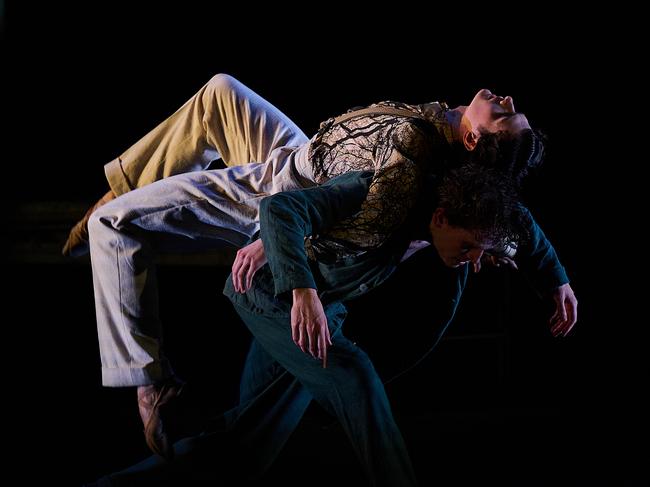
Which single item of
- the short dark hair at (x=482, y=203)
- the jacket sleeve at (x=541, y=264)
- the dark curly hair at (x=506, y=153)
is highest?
the dark curly hair at (x=506, y=153)

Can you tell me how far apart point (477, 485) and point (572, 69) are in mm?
1666

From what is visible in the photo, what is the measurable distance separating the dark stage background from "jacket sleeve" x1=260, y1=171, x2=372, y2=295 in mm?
1352

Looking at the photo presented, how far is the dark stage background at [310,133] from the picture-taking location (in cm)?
294

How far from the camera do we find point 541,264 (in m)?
2.10

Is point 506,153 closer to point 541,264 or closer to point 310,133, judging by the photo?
point 541,264

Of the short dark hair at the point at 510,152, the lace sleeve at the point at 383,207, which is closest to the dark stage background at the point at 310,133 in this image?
the short dark hair at the point at 510,152

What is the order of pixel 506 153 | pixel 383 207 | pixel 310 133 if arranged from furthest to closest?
pixel 310 133 < pixel 506 153 < pixel 383 207

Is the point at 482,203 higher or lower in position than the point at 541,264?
higher

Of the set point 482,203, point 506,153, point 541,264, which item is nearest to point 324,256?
point 482,203

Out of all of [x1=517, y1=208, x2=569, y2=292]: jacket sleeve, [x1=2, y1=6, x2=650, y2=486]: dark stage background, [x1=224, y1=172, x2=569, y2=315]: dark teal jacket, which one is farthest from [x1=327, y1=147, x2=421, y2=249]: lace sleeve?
[x1=2, y1=6, x2=650, y2=486]: dark stage background

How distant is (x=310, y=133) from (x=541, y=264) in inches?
61.9

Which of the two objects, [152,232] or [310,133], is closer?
[152,232]

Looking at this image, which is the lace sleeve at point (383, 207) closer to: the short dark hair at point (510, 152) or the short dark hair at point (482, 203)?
the short dark hair at point (482, 203)

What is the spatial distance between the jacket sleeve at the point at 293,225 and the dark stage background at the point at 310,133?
1.35 meters
